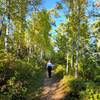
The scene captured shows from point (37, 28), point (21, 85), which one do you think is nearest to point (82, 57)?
point (37, 28)

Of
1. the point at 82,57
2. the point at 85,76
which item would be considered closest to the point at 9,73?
the point at 85,76

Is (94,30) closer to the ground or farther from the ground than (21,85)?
farther from the ground

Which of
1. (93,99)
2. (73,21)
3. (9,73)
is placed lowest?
(93,99)

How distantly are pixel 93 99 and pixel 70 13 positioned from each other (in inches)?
479

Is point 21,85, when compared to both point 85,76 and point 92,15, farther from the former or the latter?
point 85,76

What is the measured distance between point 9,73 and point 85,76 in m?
12.2

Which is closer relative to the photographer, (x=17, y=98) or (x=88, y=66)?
(x=17, y=98)

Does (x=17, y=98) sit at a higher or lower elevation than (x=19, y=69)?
lower

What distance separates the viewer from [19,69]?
59.9ft

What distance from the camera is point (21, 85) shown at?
15945 millimetres

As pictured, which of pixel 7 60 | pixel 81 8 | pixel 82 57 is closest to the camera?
pixel 7 60

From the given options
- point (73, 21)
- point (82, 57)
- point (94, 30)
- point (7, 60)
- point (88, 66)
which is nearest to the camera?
point (7, 60)

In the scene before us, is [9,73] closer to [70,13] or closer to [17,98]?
[17,98]

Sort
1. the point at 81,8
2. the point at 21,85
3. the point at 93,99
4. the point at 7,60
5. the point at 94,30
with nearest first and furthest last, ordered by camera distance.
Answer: the point at 93,99 < the point at 21,85 < the point at 7,60 < the point at 81,8 < the point at 94,30
